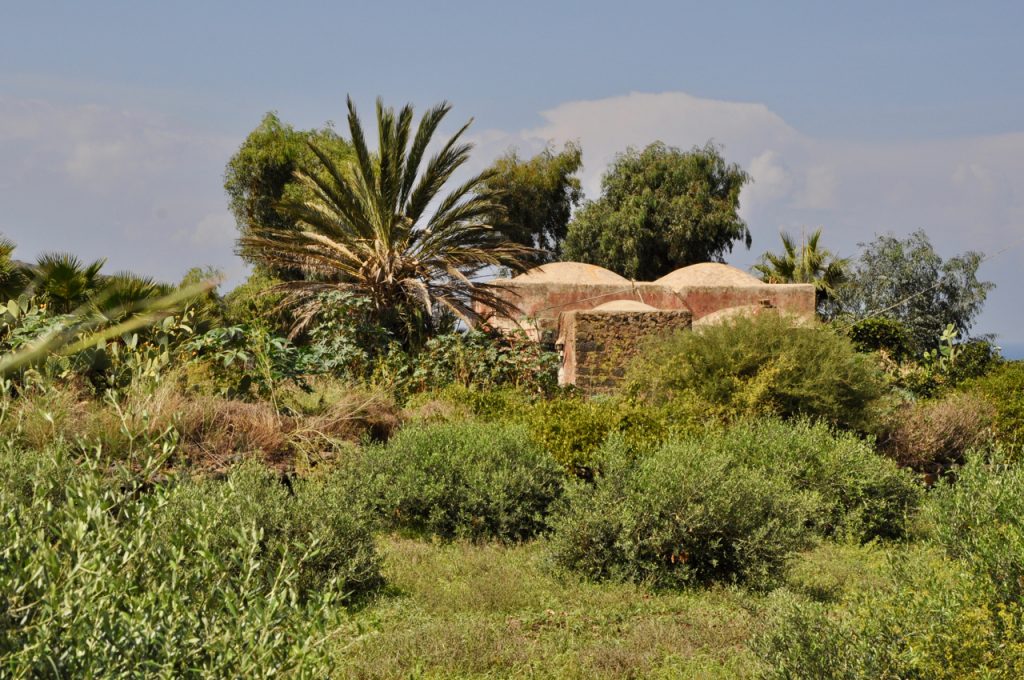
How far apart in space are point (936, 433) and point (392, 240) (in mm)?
8205

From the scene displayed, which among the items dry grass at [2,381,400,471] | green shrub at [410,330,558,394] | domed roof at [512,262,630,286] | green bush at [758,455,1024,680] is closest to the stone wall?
green shrub at [410,330,558,394]

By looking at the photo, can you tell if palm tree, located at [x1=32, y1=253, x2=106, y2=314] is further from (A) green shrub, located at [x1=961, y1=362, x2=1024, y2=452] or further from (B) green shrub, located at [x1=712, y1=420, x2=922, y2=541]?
(A) green shrub, located at [x1=961, y1=362, x2=1024, y2=452]

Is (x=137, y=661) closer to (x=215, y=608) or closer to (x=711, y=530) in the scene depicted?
(x=215, y=608)

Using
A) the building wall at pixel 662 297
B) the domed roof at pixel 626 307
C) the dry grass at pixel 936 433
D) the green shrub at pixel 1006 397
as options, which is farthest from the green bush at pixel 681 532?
the building wall at pixel 662 297

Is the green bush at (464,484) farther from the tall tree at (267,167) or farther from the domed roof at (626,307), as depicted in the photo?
the tall tree at (267,167)

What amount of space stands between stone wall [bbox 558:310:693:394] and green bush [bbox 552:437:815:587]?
259 inches

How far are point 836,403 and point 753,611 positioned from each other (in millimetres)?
5338

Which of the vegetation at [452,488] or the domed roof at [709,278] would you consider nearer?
the vegetation at [452,488]

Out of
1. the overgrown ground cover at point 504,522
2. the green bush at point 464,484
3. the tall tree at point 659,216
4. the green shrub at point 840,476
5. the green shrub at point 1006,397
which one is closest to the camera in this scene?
the overgrown ground cover at point 504,522

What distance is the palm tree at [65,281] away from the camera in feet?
35.3

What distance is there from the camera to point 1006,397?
38.8 ft

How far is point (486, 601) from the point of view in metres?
5.68

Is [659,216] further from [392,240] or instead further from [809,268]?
[392,240]

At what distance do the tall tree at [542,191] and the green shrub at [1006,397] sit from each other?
21.9 metres
